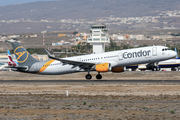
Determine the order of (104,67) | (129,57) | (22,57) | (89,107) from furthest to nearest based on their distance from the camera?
1. (22,57)
2. (129,57)
3. (104,67)
4. (89,107)

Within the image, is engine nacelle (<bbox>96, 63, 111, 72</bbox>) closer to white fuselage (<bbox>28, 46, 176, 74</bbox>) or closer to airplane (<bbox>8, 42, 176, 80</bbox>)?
airplane (<bbox>8, 42, 176, 80</bbox>)

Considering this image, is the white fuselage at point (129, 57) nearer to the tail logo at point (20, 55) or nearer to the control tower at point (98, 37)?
the tail logo at point (20, 55)

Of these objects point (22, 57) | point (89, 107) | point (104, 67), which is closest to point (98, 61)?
point (104, 67)

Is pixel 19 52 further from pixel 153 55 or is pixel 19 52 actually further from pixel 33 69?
pixel 153 55

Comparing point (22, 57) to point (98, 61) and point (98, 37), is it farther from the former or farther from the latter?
point (98, 37)

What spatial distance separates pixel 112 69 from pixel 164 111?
25766mm

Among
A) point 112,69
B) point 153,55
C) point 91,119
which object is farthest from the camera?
point 112,69

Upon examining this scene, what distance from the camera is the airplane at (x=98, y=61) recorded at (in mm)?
45250

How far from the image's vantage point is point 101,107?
2436cm

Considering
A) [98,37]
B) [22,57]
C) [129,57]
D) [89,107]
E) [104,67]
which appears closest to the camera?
[89,107]

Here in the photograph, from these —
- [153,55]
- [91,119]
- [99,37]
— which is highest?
[99,37]

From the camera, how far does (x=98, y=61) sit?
4750 cm

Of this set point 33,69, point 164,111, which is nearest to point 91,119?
point 164,111

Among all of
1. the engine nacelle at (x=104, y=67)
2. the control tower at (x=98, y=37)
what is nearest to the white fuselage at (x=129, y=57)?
the engine nacelle at (x=104, y=67)
